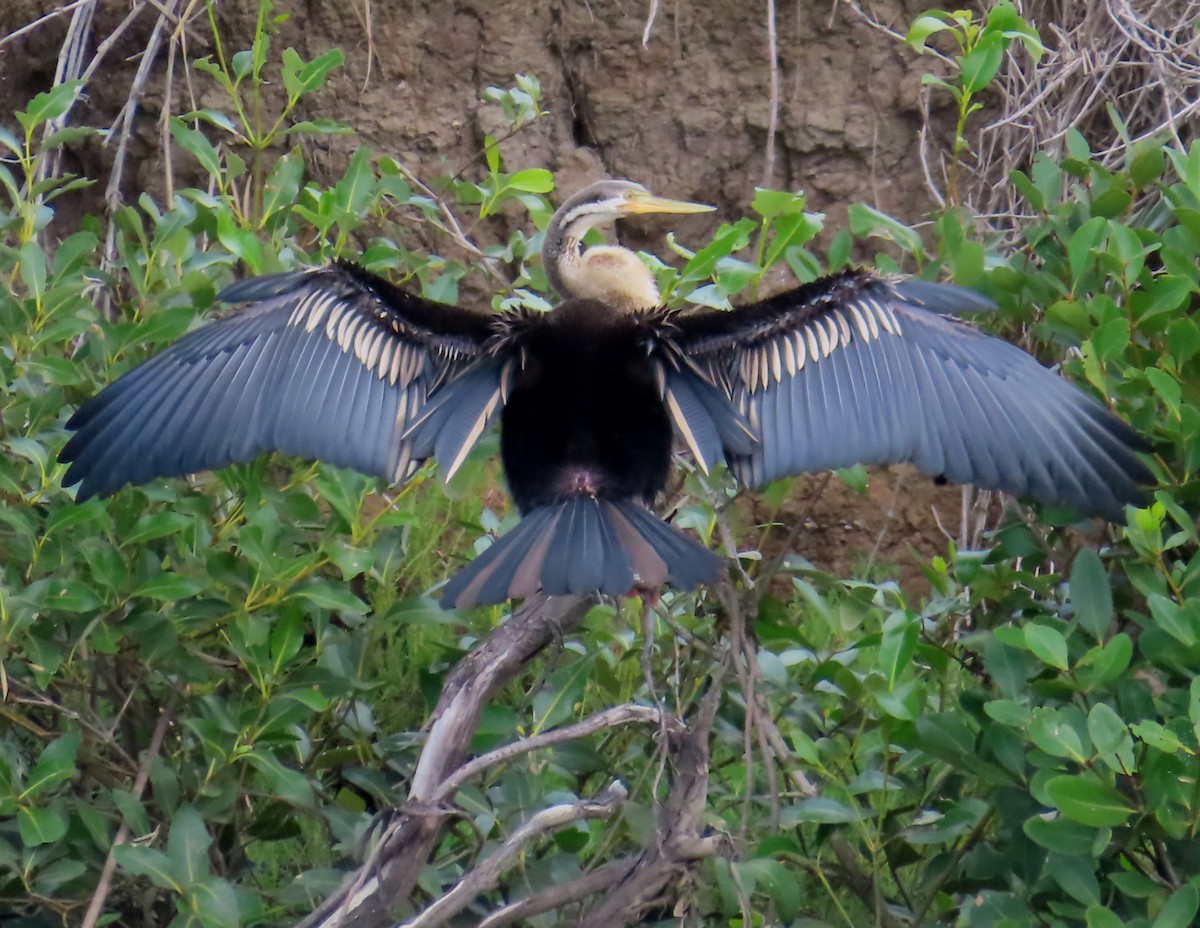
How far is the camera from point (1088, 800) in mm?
1852

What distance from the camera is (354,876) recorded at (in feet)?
6.79

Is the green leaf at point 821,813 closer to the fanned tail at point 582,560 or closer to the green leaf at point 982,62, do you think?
the fanned tail at point 582,560

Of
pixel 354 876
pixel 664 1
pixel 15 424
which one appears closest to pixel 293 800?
pixel 354 876

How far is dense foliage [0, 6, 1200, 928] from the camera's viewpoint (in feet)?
6.70

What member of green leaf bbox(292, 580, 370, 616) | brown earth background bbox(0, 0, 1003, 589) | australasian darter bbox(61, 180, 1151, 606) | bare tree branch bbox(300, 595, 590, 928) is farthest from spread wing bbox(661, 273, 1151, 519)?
brown earth background bbox(0, 0, 1003, 589)

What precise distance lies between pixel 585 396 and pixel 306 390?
475 millimetres

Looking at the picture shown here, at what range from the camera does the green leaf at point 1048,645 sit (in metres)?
1.89

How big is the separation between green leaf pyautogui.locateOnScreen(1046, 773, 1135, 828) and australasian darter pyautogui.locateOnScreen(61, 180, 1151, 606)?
1.82 ft

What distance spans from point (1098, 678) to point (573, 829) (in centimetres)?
Answer: 91

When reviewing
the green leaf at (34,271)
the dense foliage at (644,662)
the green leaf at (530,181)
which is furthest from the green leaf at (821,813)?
the green leaf at (34,271)

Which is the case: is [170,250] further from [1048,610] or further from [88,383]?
[1048,610]

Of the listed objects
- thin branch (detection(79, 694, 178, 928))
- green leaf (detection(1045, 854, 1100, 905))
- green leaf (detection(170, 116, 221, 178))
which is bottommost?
thin branch (detection(79, 694, 178, 928))

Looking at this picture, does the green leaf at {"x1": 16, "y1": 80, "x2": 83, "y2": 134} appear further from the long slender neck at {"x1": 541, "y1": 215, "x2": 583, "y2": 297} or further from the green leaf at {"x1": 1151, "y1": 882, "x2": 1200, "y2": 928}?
the green leaf at {"x1": 1151, "y1": 882, "x2": 1200, "y2": 928}

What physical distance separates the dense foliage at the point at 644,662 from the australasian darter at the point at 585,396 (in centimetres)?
8
